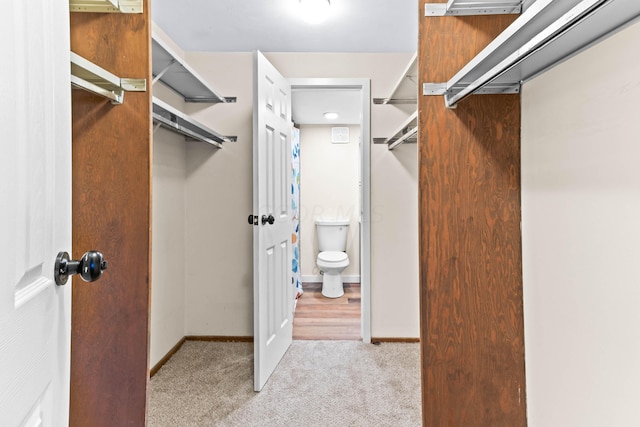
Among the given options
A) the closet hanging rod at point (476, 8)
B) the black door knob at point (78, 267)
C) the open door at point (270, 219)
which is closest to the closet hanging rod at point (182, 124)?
the open door at point (270, 219)

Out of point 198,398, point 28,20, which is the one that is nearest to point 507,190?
point 28,20

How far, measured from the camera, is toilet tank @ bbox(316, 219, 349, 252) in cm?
423

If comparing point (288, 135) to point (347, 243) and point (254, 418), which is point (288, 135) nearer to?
point (254, 418)

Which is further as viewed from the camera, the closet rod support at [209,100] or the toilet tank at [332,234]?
the toilet tank at [332,234]

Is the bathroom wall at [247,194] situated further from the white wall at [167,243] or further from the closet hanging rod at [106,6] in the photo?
the closet hanging rod at [106,6]

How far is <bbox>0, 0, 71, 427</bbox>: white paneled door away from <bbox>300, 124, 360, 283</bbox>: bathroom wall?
377cm

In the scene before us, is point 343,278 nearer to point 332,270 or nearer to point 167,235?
point 332,270

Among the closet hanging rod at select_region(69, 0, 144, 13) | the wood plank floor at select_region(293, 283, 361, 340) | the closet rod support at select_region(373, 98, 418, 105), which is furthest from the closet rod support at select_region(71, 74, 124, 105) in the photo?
the wood plank floor at select_region(293, 283, 361, 340)

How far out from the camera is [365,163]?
2.62 m

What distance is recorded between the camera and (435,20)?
4.23ft

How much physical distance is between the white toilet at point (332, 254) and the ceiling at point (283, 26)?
6.99 ft

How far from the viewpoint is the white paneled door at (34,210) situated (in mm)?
493

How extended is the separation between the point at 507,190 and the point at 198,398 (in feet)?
6.21

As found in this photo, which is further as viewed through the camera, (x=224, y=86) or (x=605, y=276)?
(x=224, y=86)
